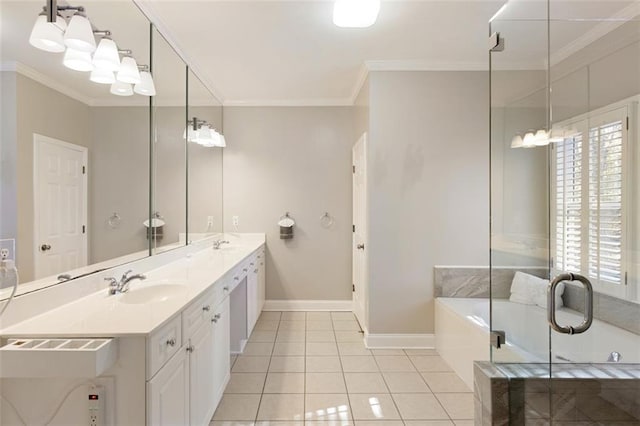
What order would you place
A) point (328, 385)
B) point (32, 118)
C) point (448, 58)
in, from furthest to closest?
point (448, 58), point (328, 385), point (32, 118)

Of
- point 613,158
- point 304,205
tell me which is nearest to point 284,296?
point 304,205

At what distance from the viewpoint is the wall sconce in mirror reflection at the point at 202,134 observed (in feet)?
10.3

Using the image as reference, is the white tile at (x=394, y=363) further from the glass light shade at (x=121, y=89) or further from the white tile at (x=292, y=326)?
the glass light shade at (x=121, y=89)

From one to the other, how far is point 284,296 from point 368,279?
146cm

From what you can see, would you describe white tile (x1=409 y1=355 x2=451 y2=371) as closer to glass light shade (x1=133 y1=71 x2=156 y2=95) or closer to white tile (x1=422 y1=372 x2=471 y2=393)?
white tile (x1=422 y1=372 x2=471 y2=393)

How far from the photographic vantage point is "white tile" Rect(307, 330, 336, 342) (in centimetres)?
318

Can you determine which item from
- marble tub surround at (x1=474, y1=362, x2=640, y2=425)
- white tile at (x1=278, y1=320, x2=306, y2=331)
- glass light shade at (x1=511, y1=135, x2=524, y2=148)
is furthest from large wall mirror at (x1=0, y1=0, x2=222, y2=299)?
glass light shade at (x1=511, y1=135, x2=524, y2=148)

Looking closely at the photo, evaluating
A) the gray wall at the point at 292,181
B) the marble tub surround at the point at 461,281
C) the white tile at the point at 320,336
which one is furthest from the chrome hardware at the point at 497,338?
the gray wall at the point at 292,181

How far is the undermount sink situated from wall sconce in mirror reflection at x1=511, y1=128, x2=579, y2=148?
106 inches

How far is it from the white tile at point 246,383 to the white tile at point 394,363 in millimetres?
998

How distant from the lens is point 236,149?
4.05 m

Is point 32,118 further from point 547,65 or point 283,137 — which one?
point 547,65

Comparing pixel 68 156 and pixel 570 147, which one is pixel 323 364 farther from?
pixel 570 147

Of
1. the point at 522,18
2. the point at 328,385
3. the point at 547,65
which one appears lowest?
the point at 328,385
